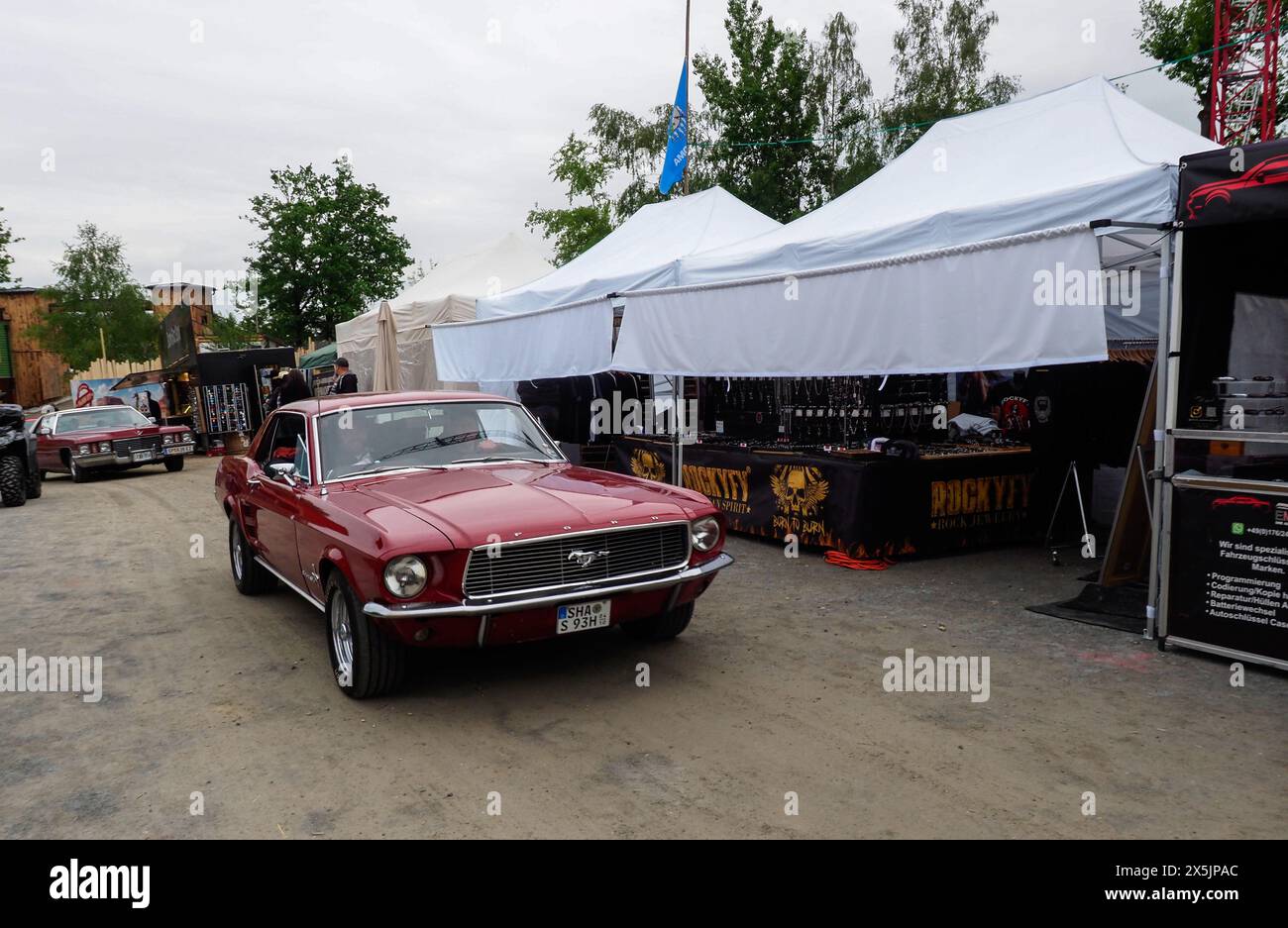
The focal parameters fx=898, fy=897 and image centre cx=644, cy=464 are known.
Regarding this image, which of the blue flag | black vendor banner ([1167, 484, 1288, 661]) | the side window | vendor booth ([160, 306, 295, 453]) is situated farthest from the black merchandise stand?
black vendor banner ([1167, 484, 1288, 661])

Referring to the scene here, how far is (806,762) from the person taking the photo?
385 centimetres

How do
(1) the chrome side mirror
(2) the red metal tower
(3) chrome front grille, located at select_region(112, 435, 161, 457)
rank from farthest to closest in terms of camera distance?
(2) the red metal tower < (3) chrome front grille, located at select_region(112, 435, 161, 457) < (1) the chrome side mirror

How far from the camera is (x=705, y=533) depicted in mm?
4914

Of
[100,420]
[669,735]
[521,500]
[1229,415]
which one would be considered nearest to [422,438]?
[521,500]

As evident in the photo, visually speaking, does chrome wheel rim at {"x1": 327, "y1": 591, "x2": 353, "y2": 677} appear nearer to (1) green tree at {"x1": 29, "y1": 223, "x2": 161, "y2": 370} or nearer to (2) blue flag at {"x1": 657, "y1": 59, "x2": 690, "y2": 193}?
(2) blue flag at {"x1": 657, "y1": 59, "x2": 690, "y2": 193}

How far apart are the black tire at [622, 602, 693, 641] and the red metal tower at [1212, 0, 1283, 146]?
22.7 metres

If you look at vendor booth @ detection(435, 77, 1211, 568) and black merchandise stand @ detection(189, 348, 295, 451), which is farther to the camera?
black merchandise stand @ detection(189, 348, 295, 451)

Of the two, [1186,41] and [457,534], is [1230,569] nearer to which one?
[457,534]

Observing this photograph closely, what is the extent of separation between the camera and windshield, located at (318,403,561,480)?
5430 mm

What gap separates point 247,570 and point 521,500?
11.5 ft

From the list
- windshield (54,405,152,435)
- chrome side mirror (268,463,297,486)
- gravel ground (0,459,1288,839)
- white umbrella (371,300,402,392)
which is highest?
white umbrella (371,300,402,392)

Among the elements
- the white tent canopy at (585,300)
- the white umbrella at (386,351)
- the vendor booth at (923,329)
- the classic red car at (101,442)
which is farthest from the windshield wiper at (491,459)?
the classic red car at (101,442)

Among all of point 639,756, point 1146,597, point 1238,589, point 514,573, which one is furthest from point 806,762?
point 1146,597

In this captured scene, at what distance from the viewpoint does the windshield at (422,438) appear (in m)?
5.43
